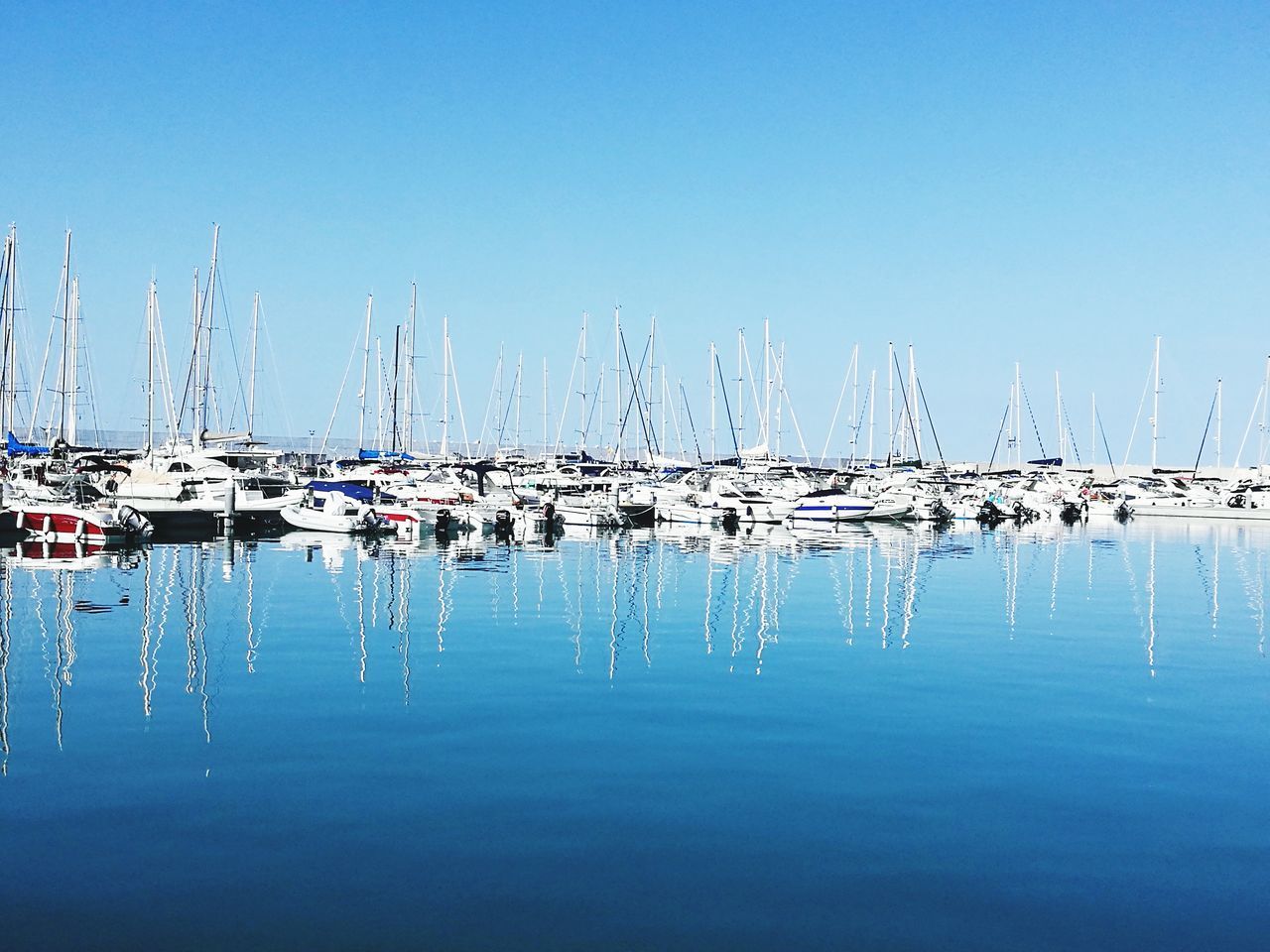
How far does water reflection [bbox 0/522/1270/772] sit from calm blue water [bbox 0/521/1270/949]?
0.71 feet

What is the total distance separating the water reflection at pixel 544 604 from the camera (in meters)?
23.5

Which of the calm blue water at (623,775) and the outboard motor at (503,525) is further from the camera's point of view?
the outboard motor at (503,525)

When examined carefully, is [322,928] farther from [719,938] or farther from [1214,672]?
[1214,672]

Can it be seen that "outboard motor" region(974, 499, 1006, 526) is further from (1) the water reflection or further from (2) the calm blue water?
(2) the calm blue water

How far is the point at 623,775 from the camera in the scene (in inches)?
598

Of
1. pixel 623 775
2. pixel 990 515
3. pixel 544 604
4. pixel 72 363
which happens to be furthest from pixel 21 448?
pixel 623 775

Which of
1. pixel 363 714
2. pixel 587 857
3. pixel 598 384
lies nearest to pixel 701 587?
pixel 363 714

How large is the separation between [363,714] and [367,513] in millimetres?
41938

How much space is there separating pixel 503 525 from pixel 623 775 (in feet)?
157

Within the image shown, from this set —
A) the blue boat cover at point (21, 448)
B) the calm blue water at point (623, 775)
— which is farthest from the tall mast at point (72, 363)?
the calm blue water at point (623, 775)

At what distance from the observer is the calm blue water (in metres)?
10.6

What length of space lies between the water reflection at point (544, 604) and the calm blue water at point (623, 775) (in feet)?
0.71

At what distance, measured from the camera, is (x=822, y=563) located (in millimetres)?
47844

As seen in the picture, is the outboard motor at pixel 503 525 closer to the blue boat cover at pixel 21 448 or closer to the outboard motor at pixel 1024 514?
the blue boat cover at pixel 21 448
